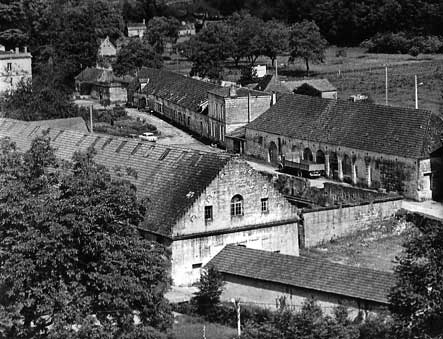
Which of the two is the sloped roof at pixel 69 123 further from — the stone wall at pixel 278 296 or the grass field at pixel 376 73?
the stone wall at pixel 278 296

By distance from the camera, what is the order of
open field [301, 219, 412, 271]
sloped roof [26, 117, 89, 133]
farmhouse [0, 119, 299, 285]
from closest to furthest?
farmhouse [0, 119, 299, 285]
open field [301, 219, 412, 271]
sloped roof [26, 117, 89, 133]

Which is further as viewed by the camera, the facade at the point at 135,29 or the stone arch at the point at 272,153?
the facade at the point at 135,29

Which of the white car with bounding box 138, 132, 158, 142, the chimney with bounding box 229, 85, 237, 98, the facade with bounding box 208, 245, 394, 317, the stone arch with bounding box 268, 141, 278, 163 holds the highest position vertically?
the facade with bounding box 208, 245, 394, 317

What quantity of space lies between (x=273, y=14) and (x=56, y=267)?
105697mm

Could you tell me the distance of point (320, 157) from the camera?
51.4 m

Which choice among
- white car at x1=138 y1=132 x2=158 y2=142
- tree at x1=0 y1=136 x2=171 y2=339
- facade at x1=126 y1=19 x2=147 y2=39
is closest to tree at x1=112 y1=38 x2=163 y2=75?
white car at x1=138 y1=132 x2=158 y2=142

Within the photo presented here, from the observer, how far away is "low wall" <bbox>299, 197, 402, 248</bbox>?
38.0 metres

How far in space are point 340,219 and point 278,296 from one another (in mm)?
9870

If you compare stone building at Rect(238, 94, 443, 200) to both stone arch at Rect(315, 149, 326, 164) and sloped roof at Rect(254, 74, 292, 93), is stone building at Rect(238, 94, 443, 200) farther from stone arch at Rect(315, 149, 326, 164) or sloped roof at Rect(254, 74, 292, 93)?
sloped roof at Rect(254, 74, 292, 93)

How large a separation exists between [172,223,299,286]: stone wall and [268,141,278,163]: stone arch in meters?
19.0

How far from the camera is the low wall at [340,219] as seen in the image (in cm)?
3797

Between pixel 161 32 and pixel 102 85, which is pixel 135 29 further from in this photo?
pixel 102 85

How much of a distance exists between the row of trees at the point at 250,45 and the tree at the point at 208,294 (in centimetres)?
5612

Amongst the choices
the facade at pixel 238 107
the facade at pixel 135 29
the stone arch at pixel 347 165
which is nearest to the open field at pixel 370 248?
the stone arch at pixel 347 165
